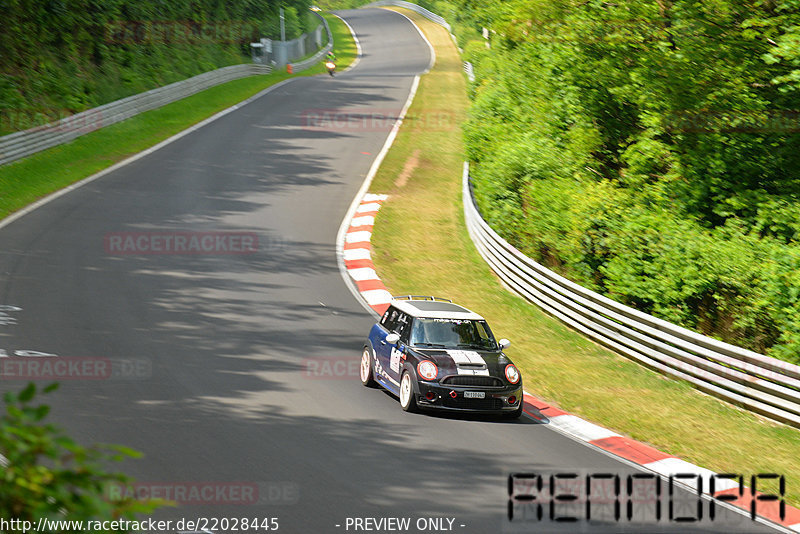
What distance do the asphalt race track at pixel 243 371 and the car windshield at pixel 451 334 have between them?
114cm

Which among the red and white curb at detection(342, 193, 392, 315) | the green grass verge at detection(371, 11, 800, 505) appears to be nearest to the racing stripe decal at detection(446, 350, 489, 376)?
the green grass verge at detection(371, 11, 800, 505)

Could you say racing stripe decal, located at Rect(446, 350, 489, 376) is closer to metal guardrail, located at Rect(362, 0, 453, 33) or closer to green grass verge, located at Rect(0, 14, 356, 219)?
green grass verge, located at Rect(0, 14, 356, 219)

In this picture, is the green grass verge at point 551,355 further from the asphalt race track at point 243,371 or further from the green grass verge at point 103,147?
the green grass verge at point 103,147

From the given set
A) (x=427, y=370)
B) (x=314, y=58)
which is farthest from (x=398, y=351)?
(x=314, y=58)

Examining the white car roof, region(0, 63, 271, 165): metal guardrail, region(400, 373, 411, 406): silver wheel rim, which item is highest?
region(0, 63, 271, 165): metal guardrail

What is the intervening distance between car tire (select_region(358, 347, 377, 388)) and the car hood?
1.16m

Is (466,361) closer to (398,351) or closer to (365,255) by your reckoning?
(398,351)

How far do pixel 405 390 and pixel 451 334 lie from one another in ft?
4.41

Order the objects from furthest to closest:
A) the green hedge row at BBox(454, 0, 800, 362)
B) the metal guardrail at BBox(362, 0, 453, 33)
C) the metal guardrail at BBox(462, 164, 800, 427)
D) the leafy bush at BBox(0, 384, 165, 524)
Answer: the metal guardrail at BBox(362, 0, 453, 33) < the green hedge row at BBox(454, 0, 800, 362) < the metal guardrail at BBox(462, 164, 800, 427) < the leafy bush at BBox(0, 384, 165, 524)

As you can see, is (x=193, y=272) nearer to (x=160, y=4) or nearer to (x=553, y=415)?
(x=553, y=415)

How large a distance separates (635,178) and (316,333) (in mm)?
10836

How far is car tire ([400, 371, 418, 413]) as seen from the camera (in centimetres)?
1105

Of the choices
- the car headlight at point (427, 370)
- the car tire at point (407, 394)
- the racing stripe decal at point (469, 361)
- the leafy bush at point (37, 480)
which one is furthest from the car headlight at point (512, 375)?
the leafy bush at point (37, 480)

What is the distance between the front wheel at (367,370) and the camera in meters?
12.5
